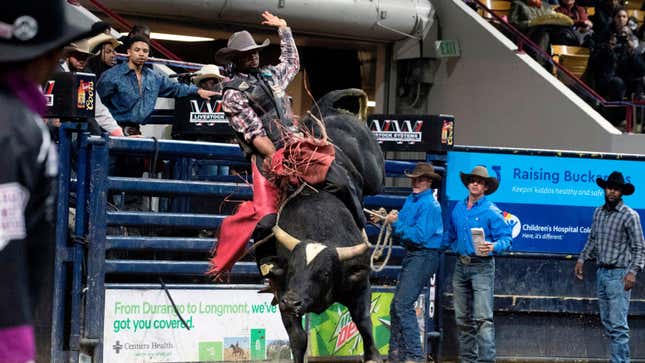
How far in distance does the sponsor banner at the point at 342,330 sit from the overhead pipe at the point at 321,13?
7307mm

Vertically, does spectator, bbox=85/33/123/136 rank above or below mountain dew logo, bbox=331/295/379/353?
above

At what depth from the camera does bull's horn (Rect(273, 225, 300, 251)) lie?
8.06 m

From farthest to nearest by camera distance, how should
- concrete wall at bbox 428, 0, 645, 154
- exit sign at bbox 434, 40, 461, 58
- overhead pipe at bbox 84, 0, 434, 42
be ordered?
exit sign at bbox 434, 40, 461, 58 → concrete wall at bbox 428, 0, 645, 154 → overhead pipe at bbox 84, 0, 434, 42

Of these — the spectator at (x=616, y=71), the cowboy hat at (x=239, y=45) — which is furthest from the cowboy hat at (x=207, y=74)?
the spectator at (x=616, y=71)

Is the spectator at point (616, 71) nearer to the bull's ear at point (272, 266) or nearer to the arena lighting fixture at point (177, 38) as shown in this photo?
the arena lighting fixture at point (177, 38)

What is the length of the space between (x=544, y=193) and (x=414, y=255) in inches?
74.6

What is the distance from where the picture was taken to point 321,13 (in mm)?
18656

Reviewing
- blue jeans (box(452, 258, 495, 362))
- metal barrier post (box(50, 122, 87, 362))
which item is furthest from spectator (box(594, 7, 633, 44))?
metal barrier post (box(50, 122, 87, 362))

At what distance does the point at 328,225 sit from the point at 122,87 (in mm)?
3174

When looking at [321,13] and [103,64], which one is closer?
[103,64]

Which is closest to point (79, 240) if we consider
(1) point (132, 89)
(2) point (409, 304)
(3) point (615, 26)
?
(1) point (132, 89)

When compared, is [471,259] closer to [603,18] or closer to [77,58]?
[77,58]

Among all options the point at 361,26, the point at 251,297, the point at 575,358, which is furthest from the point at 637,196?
the point at 361,26

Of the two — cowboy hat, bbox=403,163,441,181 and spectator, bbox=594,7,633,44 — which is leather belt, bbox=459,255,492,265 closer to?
cowboy hat, bbox=403,163,441,181
